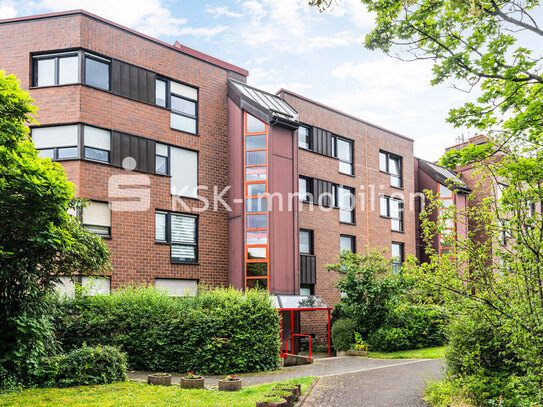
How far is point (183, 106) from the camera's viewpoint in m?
21.3

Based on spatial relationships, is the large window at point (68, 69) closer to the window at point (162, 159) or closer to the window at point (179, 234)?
the window at point (162, 159)

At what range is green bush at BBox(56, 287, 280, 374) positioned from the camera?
14594 millimetres

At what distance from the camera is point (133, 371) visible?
47.9ft

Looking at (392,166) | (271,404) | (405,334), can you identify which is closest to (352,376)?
(271,404)

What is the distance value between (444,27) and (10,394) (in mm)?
10254

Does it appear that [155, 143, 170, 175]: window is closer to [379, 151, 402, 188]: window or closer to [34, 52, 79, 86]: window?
[34, 52, 79, 86]: window

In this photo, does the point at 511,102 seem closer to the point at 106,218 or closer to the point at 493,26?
the point at 493,26

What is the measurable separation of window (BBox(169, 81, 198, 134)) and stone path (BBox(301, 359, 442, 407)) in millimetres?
11597

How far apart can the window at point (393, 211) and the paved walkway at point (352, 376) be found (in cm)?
1255

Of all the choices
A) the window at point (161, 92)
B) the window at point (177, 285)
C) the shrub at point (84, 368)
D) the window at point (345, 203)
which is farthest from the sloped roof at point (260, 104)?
the shrub at point (84, 368)

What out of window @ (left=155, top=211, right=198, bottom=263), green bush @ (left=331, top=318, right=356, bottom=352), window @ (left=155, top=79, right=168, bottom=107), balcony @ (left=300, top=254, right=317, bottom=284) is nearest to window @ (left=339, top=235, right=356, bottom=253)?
balcony @ (left=300, top=254, right=317, bottom=284)

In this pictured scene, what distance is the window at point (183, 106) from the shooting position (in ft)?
68.6

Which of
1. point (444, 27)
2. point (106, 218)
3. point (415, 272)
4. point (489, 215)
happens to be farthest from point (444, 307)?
point (106, 218)

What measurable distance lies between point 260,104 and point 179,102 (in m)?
3.21
